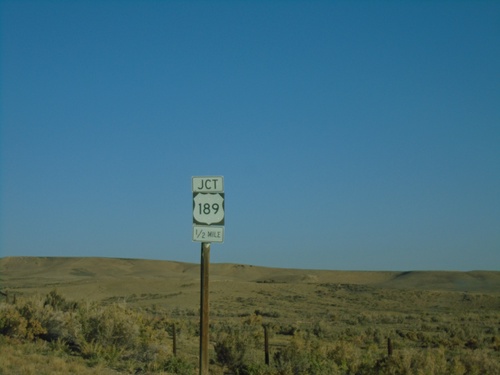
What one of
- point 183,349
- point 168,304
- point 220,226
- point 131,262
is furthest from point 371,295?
point 131,262

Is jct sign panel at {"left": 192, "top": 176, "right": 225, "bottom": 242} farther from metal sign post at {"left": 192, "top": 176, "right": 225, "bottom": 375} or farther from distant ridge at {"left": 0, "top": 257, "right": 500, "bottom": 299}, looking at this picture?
distant ridge at {"left": 0, "top": 257, "right": 500, "bottom": 299}

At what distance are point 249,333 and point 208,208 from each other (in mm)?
17416

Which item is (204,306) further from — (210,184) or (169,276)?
(169,276)

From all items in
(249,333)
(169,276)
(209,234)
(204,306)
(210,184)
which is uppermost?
(210,184)

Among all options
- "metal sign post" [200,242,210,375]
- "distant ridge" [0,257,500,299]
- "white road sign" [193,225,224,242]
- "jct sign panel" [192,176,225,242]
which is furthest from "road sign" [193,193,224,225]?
"distant ridge" [0,257,500,299]

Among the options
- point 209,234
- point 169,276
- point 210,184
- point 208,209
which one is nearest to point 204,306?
point 209,234

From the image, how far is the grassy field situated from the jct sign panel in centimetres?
534

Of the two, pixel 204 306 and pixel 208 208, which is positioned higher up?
pixel 208 208

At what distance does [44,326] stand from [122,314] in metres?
3.38

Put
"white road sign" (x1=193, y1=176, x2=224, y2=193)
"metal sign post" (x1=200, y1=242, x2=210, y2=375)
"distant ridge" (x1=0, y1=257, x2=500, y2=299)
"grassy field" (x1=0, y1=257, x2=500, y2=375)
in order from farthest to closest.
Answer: "distant ridge" (x1=0, y1=257, x2=500, y2=299) < "grassy field" (x1=0, y1=257, x2=500, y2=375) < "metal sign post" (x1=200, y1=242, x2=210, y2=375) < "white road sign" (x1=193, y1=176, x2=224, y2=193)

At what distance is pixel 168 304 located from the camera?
61.9 metres

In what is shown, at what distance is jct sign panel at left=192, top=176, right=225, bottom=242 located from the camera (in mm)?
11953

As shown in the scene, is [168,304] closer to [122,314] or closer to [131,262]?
[122,314]

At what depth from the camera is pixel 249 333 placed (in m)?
28.3
